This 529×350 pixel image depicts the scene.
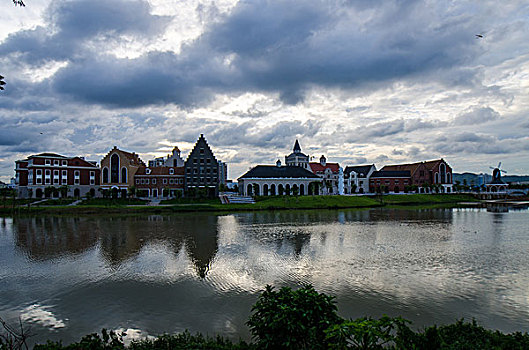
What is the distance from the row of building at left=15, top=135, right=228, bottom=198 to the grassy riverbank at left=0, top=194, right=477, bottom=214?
761 centimetres

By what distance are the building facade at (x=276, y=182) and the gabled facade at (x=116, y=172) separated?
2321 centimetres

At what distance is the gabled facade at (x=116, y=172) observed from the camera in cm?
7088

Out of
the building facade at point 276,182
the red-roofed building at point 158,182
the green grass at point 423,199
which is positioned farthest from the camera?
the red-roofed building at point 158,182

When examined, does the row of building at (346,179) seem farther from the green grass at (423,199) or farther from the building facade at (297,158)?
the green grass at (423,199)

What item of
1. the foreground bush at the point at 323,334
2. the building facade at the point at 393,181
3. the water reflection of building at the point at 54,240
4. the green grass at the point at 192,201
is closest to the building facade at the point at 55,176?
the green grass at the point at 192,201

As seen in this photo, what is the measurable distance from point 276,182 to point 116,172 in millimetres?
32971

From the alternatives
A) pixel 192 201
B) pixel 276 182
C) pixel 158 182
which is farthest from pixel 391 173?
pixel 158 182

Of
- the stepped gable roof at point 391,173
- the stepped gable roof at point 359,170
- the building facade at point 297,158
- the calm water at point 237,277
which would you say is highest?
the building facade at point 297,158

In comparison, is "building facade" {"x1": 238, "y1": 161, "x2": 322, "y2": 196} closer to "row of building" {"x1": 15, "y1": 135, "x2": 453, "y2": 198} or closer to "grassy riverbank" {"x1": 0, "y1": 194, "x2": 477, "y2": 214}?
"row of building" {"x1": 15, "y1": 135, "x2": 453, "y2": 198}

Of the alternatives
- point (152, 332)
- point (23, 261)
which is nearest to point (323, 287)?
point (152, 332)

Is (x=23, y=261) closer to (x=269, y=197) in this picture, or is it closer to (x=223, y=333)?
(x=223, y=333)

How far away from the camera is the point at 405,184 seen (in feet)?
300

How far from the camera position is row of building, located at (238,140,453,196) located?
7238 centimetres

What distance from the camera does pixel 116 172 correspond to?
7119 cm
